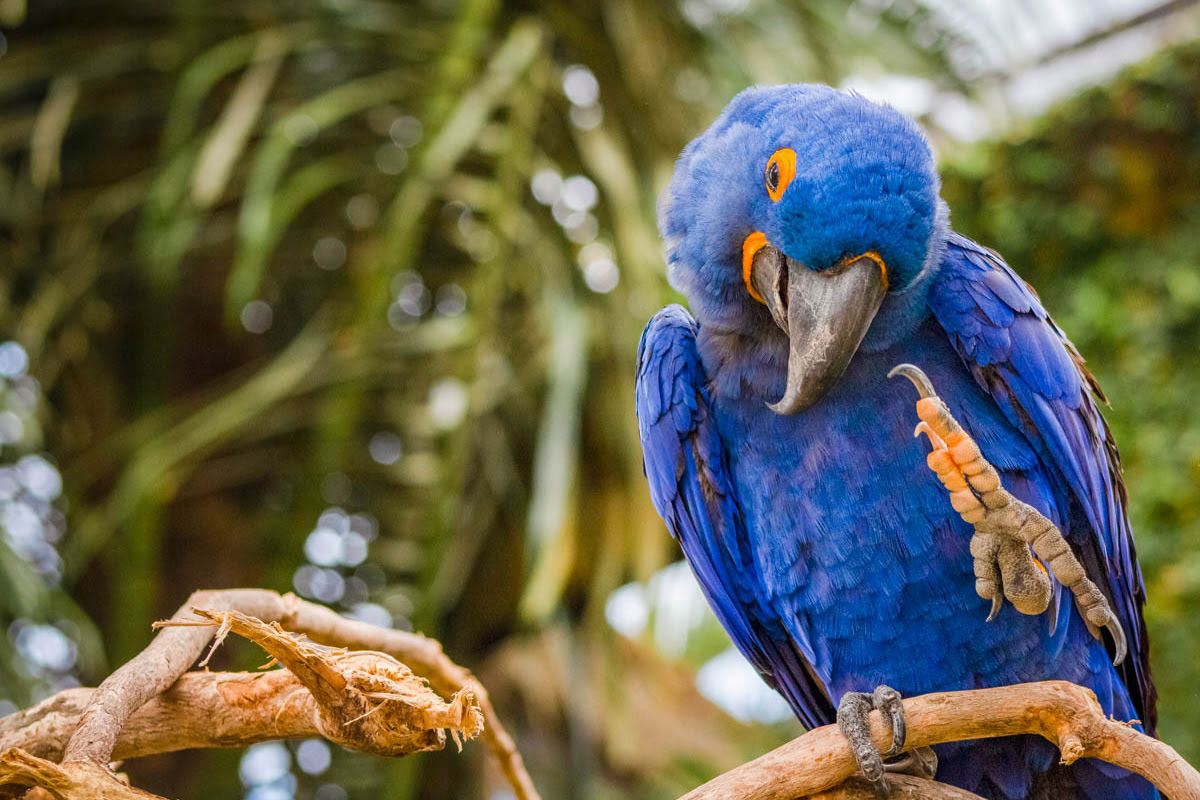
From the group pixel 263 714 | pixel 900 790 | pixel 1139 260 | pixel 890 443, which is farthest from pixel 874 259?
pixel 1139 260

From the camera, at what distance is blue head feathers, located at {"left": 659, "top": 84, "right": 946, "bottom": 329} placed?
0.96 m

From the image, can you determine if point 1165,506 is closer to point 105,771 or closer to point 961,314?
point 961,314

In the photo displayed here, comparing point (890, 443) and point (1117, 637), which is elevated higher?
point (890, 443)

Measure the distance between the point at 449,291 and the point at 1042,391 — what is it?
67.3 inches

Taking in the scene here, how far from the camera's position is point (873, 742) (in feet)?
3.08

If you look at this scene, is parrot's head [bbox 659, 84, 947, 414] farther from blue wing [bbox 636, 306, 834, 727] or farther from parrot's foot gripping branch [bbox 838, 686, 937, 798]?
parrot's foot gripping branch [bbox 838, 686, 937, 798]

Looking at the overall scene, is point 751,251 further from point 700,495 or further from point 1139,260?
point 1139,260

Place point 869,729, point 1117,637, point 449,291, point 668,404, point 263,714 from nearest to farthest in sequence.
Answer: point 263,714, point 869,729, point 1117,637, point 668,404, point 449,291

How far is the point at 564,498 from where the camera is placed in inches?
74.2

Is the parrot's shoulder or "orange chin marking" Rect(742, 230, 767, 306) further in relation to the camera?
the parrot's shoulder

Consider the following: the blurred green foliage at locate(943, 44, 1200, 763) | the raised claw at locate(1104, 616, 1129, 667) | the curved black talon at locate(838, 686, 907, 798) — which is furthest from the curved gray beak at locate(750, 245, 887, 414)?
the blurred green foliage at locate(943, 44, 1200, 763)

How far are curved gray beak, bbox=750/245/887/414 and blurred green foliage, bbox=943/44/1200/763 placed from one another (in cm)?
206

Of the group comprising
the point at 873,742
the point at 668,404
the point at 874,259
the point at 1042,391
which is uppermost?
the point at 874,259

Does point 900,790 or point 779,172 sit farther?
point 779,172
